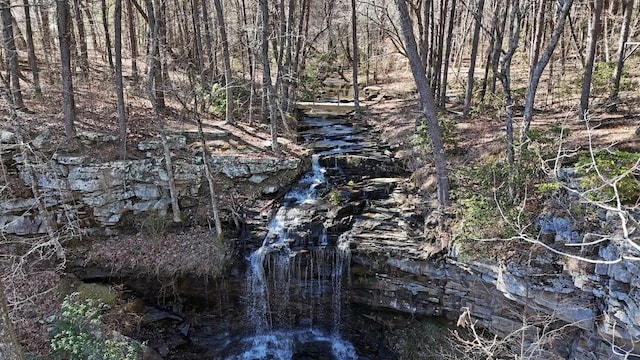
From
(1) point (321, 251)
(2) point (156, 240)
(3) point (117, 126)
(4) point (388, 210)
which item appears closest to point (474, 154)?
(4) point (388, 210)

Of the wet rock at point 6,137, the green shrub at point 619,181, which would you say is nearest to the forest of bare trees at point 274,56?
the wet rock at point 6,137

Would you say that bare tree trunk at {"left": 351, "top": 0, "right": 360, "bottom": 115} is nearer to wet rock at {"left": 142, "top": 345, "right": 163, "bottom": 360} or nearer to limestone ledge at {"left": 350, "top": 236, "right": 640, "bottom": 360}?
limestone ledge at {"left": 350, "top": 236, "right": 640, "bottom": 360}

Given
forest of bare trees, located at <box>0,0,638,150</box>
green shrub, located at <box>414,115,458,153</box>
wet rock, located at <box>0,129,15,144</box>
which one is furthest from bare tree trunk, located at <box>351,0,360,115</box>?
wet rock, located at <box>0,129,15,144</box>

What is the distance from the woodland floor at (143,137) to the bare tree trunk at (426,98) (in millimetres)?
1848

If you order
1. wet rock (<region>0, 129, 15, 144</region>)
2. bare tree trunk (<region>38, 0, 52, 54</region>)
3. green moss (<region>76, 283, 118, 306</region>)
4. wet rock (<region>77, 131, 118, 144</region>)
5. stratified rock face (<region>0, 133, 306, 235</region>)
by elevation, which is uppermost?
bare tree trunk (<region>38, 0, 52, 54</region>)

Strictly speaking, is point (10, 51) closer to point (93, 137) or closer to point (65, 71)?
point (65, 71)

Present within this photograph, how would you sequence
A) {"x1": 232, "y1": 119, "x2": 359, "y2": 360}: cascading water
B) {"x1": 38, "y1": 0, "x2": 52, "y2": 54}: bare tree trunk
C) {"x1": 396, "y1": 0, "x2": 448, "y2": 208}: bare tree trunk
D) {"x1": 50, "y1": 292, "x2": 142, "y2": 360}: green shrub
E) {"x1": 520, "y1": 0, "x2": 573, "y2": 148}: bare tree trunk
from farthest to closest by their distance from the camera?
{"x1": 38, "y1": 0, "x2": 52, "y2": 54}: bare tree trunk, {"x1": 232, "y1": 119, "x2": 359, "y2": 360}: cascading water, {"x1": 396, "y1": 0, "x2": 448, "y2": 208}: bare tree trunk, {"x1": 520, "y1": 0, "x2": 573, "y2": 148}: bare tree trunk, {"x1": 50, "y1": 292, "x2": 142, "y2": 360}: green shrub

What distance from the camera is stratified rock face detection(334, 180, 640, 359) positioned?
7594mm

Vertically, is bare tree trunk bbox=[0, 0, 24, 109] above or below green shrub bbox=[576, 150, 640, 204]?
above

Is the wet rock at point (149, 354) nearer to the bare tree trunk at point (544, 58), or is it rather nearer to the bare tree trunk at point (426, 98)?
the bare tree trunk at point (426, 98)

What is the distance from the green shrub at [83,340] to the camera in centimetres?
838

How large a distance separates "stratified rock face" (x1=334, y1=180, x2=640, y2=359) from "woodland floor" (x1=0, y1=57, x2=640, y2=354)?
2.46m

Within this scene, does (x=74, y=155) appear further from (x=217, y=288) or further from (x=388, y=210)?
(x=388, y=210)

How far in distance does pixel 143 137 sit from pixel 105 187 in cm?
212
